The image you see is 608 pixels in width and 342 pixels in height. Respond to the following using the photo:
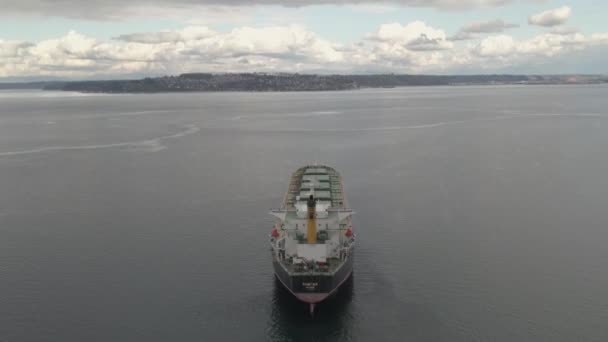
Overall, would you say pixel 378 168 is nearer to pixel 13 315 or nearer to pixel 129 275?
pixel 129 275

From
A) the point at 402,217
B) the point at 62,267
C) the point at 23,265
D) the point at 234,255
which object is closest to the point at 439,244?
the point at 402,217

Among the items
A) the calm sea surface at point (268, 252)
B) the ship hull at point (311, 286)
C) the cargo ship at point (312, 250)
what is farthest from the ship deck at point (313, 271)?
the calm sea surface at point (268, 252)

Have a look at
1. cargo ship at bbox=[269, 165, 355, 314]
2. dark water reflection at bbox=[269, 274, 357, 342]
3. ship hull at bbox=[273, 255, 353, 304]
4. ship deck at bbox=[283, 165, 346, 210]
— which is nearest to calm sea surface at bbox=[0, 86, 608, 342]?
dark water reflection at bbox=[269, 274, 357, 342]

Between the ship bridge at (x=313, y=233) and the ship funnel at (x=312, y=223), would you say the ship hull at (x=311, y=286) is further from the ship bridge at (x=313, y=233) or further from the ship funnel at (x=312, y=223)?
the ship funnel at (x=312, y=223)

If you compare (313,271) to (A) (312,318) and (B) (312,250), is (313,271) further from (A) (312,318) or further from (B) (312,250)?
(A) (312,318)

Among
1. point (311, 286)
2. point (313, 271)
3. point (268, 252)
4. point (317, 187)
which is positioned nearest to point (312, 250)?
point (313, 271)

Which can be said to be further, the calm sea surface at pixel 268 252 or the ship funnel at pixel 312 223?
the ship funnel at pixel 312 223
